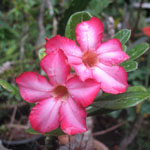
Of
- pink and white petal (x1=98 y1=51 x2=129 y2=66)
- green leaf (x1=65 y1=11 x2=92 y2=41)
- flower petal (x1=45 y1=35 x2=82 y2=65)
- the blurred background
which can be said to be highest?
green leaf (x1=65 y1=11 x2=92 y2=41)

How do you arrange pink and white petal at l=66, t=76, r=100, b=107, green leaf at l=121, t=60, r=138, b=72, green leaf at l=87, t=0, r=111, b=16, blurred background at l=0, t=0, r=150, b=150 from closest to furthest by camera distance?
pink and white petal at l=66, t=76, r=100, b=107 < green leaf at l=121, t=60, r=138, b=72 < blurred background at l=0, t=0, r=150, b=150 < green leaf at l=87, t=0, r=111, b=16

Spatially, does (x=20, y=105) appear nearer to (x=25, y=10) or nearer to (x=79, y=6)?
(x=79, y=6)

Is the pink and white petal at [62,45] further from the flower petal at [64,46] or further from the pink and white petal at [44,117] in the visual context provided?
the pink and white petal at [44,117]

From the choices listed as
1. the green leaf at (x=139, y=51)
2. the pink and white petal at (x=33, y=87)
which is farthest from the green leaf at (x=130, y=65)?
the pink and white petal at (x=33, y=87)

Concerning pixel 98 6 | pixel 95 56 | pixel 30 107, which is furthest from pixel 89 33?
pixel 98 6

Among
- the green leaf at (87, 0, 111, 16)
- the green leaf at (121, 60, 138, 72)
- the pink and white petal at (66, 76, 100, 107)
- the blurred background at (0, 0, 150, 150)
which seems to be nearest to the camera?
the pink and white petal at (66, 76, 100, 107)

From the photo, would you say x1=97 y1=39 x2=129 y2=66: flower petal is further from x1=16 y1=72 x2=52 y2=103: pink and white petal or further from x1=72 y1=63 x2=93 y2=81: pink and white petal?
x1=16 y1=72 x2=52 y2=103: pink and white petal

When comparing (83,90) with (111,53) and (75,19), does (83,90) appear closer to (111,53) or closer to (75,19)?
(111,53)

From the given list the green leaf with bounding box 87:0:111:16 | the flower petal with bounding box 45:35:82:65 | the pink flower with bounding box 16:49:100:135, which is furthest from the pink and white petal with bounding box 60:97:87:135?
the green leaf with bounding box 87:0:111:16
